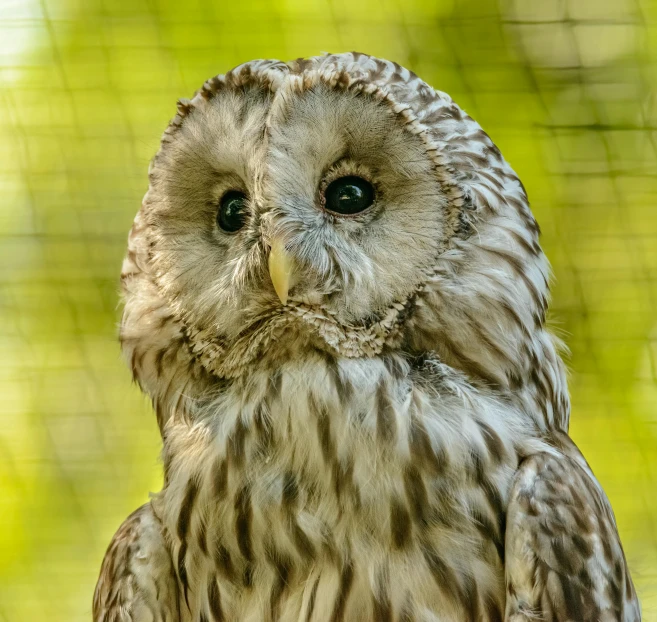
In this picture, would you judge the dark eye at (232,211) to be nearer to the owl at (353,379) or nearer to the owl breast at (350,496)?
the owl at (353,379)

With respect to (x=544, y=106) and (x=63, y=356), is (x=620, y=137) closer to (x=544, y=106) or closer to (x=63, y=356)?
(x=544, y=106)

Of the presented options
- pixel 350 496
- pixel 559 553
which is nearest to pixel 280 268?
pixel 350 496

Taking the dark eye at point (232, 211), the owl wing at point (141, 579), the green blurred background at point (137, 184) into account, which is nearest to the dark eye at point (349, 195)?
the dark eye at point (232, 211)

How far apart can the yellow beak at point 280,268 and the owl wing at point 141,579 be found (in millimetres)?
521

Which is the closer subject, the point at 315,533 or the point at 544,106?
the point at 315,533

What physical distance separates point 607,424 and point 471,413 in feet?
6.84

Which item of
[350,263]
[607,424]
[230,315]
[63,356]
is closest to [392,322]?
[350,263]

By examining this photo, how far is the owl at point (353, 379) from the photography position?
147 cm

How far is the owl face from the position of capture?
5.01 ft

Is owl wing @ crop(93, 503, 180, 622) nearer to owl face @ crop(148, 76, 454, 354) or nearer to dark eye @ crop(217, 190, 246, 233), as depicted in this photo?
owl face @ crop(148, 76, 454, 354)

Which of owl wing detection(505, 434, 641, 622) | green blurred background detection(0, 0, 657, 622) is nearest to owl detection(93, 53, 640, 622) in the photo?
owl wing detection(505, 434, 641, 622)

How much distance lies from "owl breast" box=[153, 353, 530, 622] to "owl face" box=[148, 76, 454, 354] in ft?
0.39

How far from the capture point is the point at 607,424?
345cm

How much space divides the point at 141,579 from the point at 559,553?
2.32 feet
